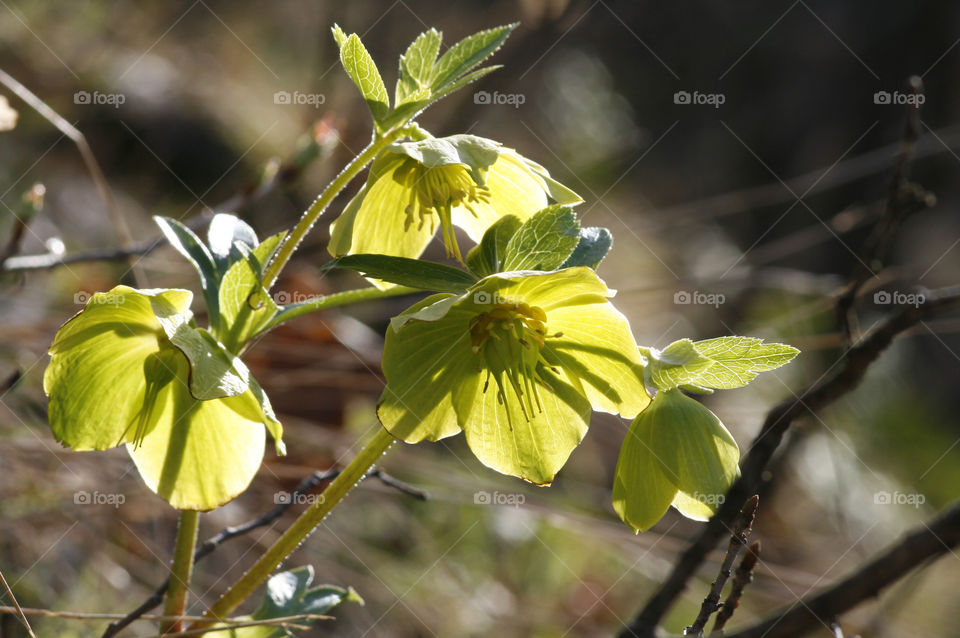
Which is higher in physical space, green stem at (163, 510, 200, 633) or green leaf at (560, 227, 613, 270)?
green leaf at (560, 227, 613, 270)

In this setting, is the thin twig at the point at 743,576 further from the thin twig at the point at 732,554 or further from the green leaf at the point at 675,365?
the green leaf at the point at 675,365

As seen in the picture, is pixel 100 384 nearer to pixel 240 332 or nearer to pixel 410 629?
pixel 240 332

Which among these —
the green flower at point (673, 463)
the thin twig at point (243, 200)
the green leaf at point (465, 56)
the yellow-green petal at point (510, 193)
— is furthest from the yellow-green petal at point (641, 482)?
the thin twig at point (243, 200)

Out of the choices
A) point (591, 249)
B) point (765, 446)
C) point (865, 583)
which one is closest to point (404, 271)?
point (591, 249)

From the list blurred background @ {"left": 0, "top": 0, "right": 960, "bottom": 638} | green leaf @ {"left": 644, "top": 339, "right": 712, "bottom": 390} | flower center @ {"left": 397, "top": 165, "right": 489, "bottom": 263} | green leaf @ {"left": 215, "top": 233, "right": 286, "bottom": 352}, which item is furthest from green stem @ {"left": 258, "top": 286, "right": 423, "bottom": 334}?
blurred background @ {"left": 0, "top": 0, "right": 960, "bottom": 638}

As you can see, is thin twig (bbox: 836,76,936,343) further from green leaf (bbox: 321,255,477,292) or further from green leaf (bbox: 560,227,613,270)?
green leaf (bbox: 321,255,477,292)

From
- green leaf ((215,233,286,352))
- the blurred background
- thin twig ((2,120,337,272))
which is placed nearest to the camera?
green leaf ((215,233,286,352))

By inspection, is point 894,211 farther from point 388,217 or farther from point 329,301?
point 329,301
